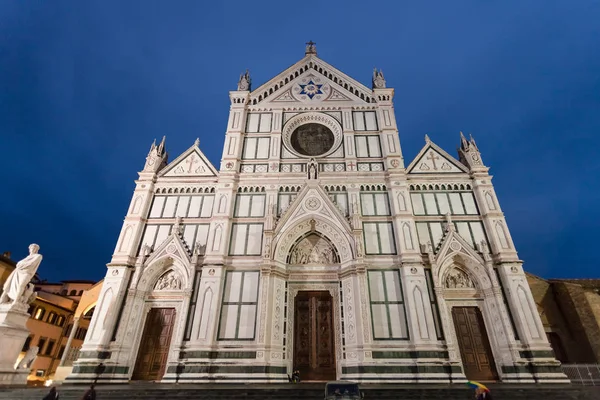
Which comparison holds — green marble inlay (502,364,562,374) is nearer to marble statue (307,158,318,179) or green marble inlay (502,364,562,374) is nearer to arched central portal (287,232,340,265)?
arched central portal (287,232,340,265)

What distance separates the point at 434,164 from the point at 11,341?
788 inches

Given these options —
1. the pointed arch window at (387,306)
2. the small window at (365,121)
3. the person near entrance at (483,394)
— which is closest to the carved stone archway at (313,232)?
the pointed arch window at (387,306)

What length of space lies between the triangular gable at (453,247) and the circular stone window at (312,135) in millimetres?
7711

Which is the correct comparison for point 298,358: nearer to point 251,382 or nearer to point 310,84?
point 251,382

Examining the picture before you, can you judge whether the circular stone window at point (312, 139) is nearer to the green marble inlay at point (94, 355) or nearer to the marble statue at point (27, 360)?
the green marble inlay at point (94, 355)

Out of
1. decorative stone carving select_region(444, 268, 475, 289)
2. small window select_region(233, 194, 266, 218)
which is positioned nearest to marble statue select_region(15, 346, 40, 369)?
small window select_region(233, 194, 266, 218)

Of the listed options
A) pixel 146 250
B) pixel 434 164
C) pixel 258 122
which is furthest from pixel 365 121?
pixel 146 250

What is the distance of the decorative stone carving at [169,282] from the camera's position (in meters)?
15.2

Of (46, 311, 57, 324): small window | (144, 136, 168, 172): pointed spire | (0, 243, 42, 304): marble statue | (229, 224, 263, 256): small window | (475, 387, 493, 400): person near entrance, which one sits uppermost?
(144, 136, 168, 172): pointed spire

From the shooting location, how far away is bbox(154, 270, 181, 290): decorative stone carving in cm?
1520

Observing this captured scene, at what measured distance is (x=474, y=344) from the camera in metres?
13.9

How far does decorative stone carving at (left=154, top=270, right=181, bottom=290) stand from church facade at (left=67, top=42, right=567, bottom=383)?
0.05 m

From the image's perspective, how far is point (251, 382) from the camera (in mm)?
12594

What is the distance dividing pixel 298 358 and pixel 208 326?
4.18m
